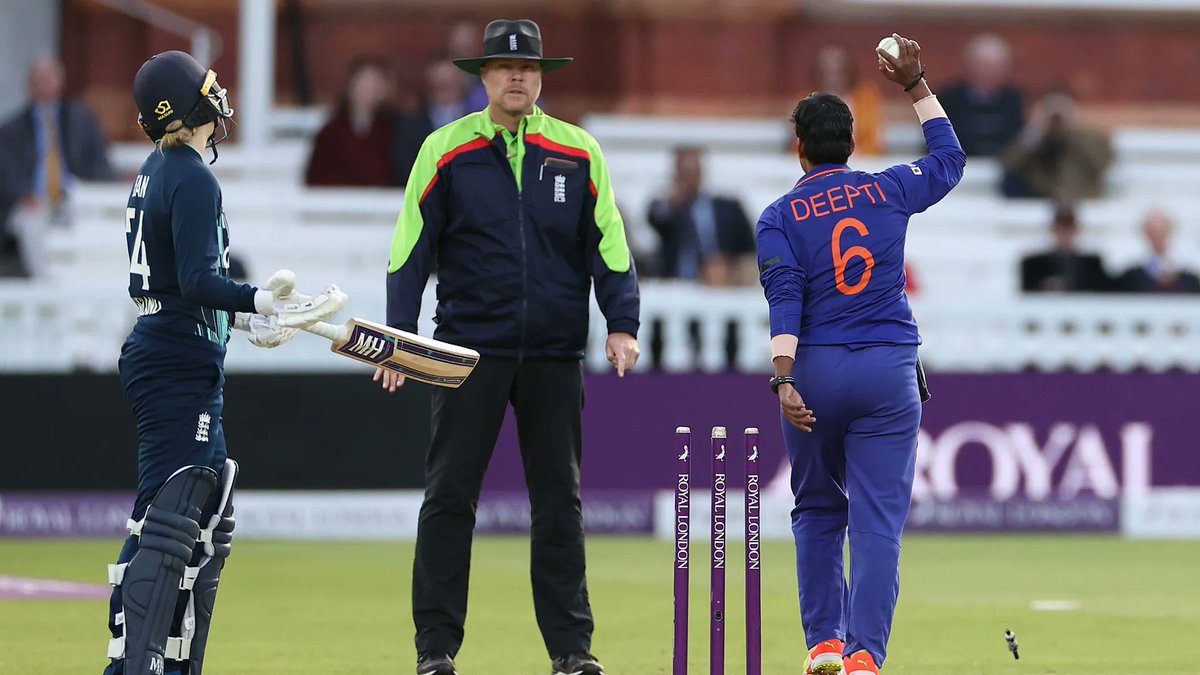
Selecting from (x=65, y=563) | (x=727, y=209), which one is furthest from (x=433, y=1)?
(x=65, y=563)

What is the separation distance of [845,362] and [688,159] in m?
7.36

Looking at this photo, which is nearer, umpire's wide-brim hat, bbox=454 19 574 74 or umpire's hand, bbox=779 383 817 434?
umpire's hand, bbox=779 383 817 434

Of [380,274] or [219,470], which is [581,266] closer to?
[219,470]

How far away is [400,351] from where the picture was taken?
A: 6.64 m

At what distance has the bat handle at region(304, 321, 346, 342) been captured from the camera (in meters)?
6.38

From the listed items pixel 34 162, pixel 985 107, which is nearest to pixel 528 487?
pixel 34 162

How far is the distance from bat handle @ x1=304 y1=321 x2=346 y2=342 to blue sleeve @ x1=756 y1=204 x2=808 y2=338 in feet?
4.35

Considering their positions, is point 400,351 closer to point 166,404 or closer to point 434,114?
point 166,404

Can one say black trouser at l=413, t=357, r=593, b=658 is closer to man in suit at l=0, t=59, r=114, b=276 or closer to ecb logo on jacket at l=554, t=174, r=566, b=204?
ecb logo on jacket at l=554, t=174, r=566, b=204

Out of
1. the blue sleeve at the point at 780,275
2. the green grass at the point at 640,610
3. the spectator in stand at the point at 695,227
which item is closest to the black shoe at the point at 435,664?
the green grass at the point at 640,610

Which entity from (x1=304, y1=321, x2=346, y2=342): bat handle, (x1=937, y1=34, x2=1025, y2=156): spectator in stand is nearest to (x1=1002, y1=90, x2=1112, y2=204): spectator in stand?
(x1=937, y1=34, x2=1025, y2=156): spectator in stand

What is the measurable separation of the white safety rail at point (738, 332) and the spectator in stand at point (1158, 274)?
1.04 feet

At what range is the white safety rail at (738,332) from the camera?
13273mm

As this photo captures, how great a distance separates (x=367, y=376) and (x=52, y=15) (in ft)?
21.4
